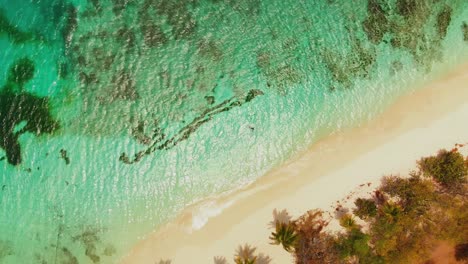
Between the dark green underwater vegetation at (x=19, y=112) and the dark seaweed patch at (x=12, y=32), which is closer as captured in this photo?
the dark green underwater vegetation at (x=19, y=112)

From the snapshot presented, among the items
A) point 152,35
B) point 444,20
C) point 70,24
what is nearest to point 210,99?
point 152,35

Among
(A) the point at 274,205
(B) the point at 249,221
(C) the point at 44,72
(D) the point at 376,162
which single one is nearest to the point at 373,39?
(D) the point at 376,162

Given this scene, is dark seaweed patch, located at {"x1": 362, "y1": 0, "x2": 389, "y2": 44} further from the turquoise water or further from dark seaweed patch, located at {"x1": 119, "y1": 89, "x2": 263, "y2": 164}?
dark seaweed patch, located at {"x1": 119, "y1": 89, "x2": 263, "y2": 164}

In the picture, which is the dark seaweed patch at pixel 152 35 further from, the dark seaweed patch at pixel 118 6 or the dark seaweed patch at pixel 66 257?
the dark seaweed patch at pixel 66 257

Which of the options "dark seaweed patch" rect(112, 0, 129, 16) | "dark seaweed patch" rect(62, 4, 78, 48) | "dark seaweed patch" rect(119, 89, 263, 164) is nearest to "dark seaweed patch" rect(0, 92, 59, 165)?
"dark seaweed patch" rect(62, 4, 78, 48)

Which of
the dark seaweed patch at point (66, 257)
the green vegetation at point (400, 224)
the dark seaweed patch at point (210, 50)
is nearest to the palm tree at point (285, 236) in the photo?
the green vegetation at point (400, 224)
